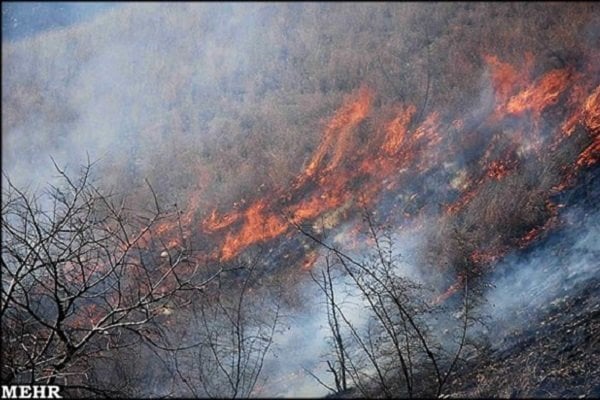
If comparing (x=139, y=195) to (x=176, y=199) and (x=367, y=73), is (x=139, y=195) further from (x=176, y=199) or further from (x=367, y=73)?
(x=367, y=73)

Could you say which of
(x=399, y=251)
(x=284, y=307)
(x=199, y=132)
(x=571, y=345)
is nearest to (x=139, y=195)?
(x=199, y=132)

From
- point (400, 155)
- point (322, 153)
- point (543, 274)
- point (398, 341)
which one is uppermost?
point (322, 153)

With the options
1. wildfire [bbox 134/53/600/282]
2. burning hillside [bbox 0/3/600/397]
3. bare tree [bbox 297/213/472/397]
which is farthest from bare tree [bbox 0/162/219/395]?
wildfire [bbox 134/53/600/282]

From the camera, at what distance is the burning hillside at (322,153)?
402 inches

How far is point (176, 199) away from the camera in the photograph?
1470 centimetres

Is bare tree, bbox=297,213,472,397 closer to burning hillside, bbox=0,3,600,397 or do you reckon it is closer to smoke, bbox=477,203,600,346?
burning hillside, bbox=0,3,600,397

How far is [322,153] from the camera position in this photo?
1478cm

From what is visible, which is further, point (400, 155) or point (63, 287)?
point (400, 155)

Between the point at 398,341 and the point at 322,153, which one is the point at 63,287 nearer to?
the point at 398,341

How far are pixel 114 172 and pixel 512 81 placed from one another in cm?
1210

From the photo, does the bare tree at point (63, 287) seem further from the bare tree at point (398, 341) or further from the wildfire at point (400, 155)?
the wildfire at point (400, 155)

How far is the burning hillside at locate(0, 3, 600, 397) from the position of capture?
10219 mm

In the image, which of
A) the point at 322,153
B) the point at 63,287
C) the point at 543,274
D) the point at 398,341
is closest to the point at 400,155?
the point at 322,153

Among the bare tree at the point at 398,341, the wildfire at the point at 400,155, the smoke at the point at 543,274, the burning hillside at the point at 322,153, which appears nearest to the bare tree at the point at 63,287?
the burning hillside at the point at 322,153
